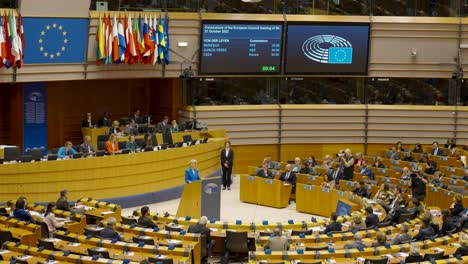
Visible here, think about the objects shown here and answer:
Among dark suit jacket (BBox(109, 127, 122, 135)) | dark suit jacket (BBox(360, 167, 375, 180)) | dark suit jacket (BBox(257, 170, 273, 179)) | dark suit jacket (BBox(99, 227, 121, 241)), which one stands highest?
dark suit jacket (BBox(109, 127, 122, 135))

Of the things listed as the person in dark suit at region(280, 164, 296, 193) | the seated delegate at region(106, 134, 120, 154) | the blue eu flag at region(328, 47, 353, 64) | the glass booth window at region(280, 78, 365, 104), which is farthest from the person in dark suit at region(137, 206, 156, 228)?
the blue eu flag at region(328, 47, 353, 64)

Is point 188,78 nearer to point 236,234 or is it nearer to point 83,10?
Answer: point 83,10

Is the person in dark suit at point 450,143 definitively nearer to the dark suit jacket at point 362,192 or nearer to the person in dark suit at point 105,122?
the dark suit jacket at point 362,192

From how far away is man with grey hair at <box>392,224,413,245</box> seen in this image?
19031mm

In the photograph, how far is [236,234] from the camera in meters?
19.9

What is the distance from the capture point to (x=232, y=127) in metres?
33.5

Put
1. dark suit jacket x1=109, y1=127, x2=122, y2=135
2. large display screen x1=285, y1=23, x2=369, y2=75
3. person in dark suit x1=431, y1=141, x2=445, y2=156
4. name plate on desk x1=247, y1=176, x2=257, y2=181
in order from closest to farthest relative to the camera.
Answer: name plate on desk x1=247, y1=176, x2=257, y2=181 < dark suit jacket x1=109, y1=127, x2=122, y2=135 < person in dark suit x1=431, y1=141, x2=445, y2=156 < large display screen x1=285, y1=23, x2=369, y2=75

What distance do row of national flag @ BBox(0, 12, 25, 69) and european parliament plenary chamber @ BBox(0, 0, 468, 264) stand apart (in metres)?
0.04

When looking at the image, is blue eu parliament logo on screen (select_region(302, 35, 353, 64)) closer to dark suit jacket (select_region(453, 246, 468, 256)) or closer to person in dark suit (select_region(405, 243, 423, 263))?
dark suit jacket (select_region(453, 246, 468, 256))

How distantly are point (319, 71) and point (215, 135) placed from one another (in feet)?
16.1

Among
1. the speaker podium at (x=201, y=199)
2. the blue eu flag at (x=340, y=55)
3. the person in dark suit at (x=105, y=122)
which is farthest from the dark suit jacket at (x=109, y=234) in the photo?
the blue eu flag at (x=340, y=55)

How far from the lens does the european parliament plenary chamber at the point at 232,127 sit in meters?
20.3

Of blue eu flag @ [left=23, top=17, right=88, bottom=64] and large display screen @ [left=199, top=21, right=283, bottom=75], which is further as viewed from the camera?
large display screen @ [left=199, top=21, right=283, bottom=75]

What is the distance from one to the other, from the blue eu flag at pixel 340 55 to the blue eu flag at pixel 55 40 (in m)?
9.42
